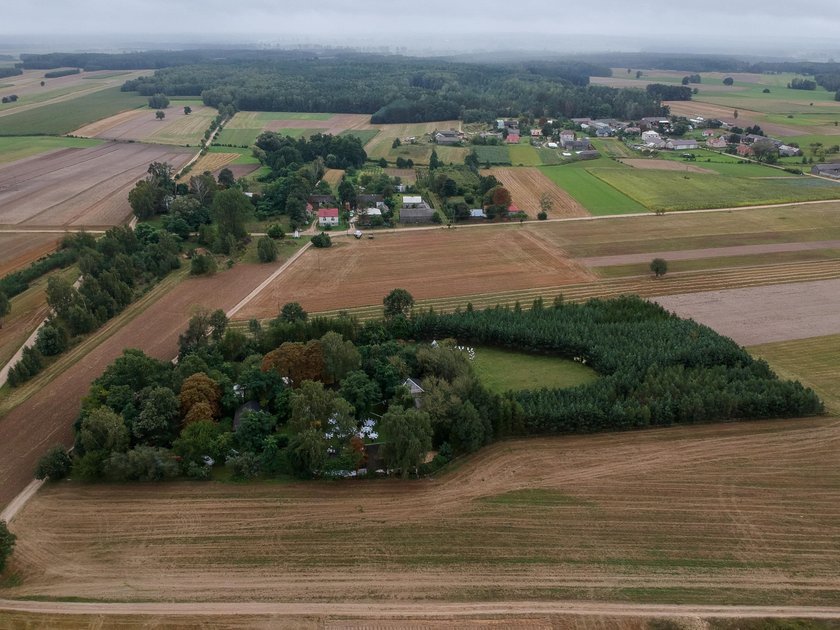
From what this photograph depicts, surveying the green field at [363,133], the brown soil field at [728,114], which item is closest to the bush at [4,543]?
the green field at [363,133]

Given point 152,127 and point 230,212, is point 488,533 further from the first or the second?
point 152,127

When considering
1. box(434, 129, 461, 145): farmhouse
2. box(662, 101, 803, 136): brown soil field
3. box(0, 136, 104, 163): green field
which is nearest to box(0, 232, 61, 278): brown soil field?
box(0, 136, 104, 163): green field

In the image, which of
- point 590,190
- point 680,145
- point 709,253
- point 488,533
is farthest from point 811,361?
point 680,145

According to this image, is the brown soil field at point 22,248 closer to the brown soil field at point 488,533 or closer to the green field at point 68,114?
the brown soil field at point 488,533

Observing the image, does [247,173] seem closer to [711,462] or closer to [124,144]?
[124,144]

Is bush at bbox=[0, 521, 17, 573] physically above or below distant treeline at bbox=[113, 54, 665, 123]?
below

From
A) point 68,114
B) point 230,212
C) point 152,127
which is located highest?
point 68,114

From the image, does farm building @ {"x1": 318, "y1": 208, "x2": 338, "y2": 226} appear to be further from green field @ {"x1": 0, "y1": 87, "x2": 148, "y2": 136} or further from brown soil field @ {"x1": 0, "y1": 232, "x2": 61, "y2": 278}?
green field @ {"x1": 0, "y1": 87, "x2": 148, "y2": 136}
